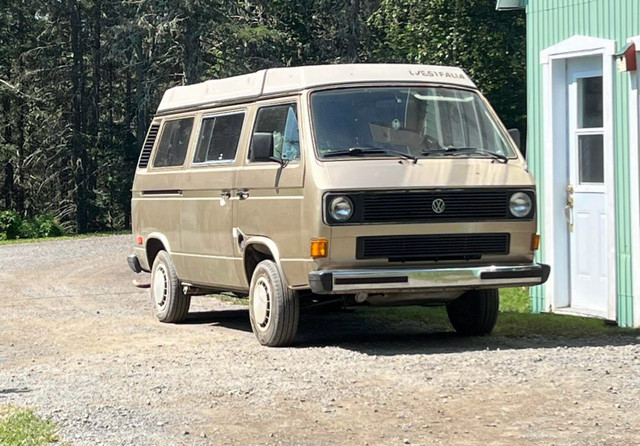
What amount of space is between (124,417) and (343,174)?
3.25 meters

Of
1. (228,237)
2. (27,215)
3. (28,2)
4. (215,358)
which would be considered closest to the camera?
(215,358)

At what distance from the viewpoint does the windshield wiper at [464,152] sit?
34.4 feet

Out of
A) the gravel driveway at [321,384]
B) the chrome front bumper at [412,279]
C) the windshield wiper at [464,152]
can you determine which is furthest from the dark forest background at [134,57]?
the chrome front bumper at [412,279]

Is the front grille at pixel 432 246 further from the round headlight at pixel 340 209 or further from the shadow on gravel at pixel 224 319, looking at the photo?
the shadow on gravel at pixel 224 319

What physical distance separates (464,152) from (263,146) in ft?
5.57

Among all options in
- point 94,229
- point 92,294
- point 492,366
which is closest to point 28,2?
point 94,229

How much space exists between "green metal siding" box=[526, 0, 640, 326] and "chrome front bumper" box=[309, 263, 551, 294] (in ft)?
7.76

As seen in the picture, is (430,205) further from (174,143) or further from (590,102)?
(174,143)

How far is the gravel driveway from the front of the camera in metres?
6.95

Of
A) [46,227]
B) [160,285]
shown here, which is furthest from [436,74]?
[46,227]

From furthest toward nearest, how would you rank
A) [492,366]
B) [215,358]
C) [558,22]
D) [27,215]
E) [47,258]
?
[27,215] < [47,258] < [558,22] < [215,358] < [492,366]

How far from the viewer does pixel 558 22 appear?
13.2 meters

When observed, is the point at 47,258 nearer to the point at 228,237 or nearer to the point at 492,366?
the point at 228,237

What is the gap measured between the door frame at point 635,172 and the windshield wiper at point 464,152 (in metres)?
1.95
